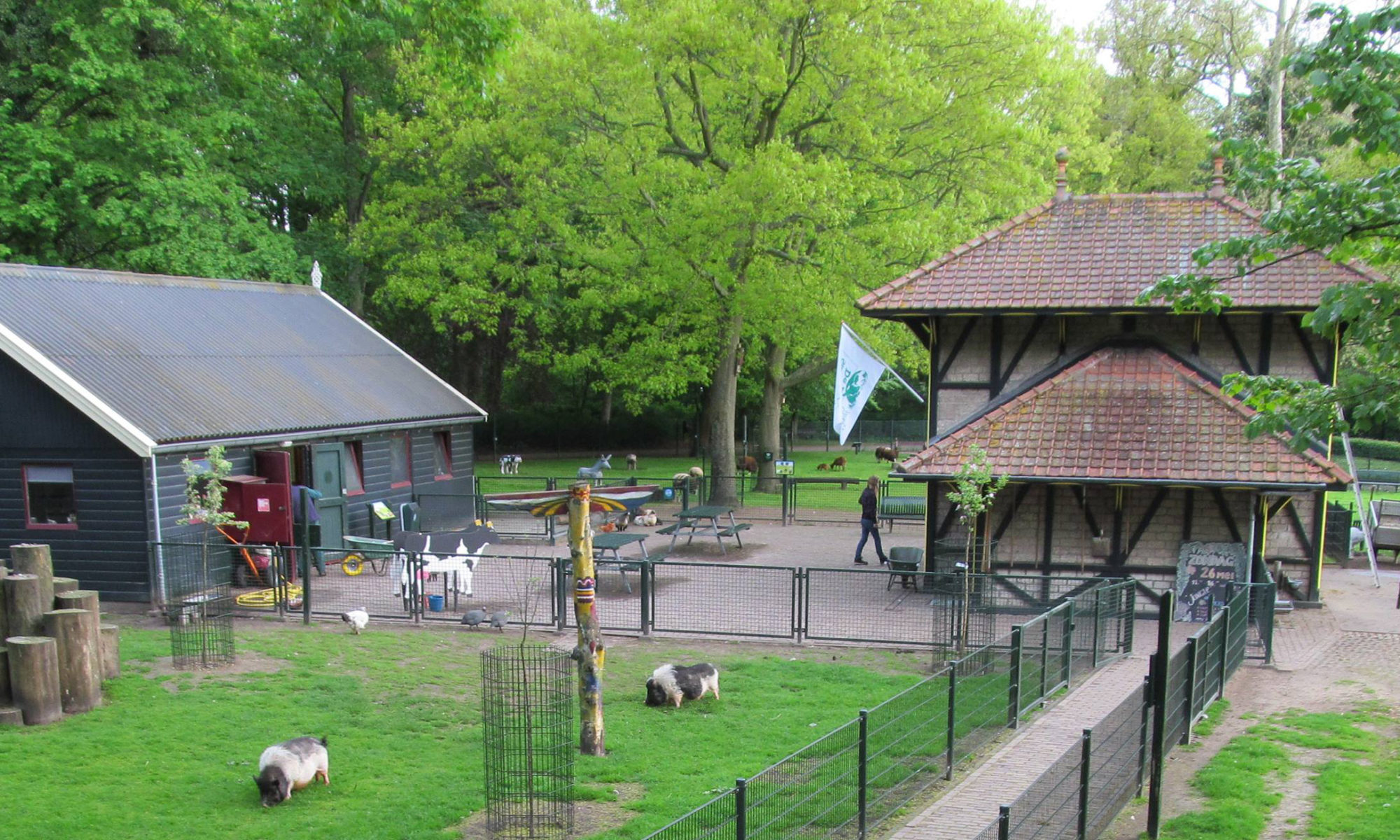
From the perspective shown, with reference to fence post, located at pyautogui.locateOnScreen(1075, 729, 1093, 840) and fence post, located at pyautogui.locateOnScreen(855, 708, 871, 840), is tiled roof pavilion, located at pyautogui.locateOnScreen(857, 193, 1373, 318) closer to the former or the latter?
fence post, located at pyautogui.locateOnScreen(1075, 729, 1093, 840)

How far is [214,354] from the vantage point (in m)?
20.7

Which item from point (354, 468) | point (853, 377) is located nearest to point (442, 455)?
point (354, 468)

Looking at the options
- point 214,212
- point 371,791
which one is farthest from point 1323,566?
point 214,212

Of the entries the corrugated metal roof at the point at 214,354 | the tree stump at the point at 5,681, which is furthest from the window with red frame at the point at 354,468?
the tree stump at the point at 5,681

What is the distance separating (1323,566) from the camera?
21469 mm

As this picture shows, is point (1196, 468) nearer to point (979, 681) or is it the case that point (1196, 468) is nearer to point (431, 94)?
point (979, 681)

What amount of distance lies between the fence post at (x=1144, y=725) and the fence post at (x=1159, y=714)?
0.13 feet

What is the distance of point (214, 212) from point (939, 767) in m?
28.4

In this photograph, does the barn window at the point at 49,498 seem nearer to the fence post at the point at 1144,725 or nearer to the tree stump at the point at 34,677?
the tree stump at the point at 34,677

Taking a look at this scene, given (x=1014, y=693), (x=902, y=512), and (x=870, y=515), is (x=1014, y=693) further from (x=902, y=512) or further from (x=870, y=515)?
(x=902, y=512)

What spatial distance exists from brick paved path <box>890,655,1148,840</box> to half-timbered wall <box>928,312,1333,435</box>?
638cm

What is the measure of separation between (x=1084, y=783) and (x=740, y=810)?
2.99 m

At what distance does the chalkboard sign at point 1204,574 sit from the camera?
1587 cm

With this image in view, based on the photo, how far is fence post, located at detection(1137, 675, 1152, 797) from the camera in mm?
8781
